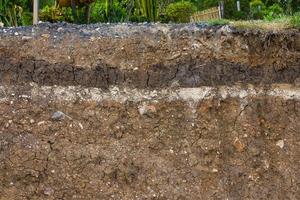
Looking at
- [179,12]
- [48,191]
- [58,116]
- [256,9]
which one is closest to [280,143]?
[58,116]

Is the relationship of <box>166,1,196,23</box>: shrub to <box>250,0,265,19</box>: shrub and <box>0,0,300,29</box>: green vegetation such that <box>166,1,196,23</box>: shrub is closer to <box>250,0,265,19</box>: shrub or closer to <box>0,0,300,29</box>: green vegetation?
<box>0,0,300,29</box>: green vegetation

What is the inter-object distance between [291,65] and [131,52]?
5.72 ft

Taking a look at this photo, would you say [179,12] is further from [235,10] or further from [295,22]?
[235,10]

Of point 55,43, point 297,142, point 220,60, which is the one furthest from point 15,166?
point 297,142

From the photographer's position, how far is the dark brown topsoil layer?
6.67 m

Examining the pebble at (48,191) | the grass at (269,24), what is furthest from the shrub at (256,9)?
the pebble at (48,191)

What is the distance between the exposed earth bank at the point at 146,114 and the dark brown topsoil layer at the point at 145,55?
0.01 meters

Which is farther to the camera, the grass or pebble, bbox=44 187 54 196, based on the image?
the grass

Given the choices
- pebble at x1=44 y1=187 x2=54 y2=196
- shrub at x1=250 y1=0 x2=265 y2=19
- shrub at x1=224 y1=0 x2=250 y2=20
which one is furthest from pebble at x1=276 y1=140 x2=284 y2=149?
shrub at x1=224 y1=0 x2=250 y2=20

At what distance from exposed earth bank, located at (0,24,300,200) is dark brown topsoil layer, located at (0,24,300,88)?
10mm

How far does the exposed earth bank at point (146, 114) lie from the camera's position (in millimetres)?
6477

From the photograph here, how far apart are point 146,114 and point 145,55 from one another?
0.61m

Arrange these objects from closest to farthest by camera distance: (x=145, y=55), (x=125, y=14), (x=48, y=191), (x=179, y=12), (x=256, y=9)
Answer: (x=48, y=191)
(x=145, y=55)
(x=125, y=14)
(x=179, y=12)
(x=256, y=9)

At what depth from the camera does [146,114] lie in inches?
263
